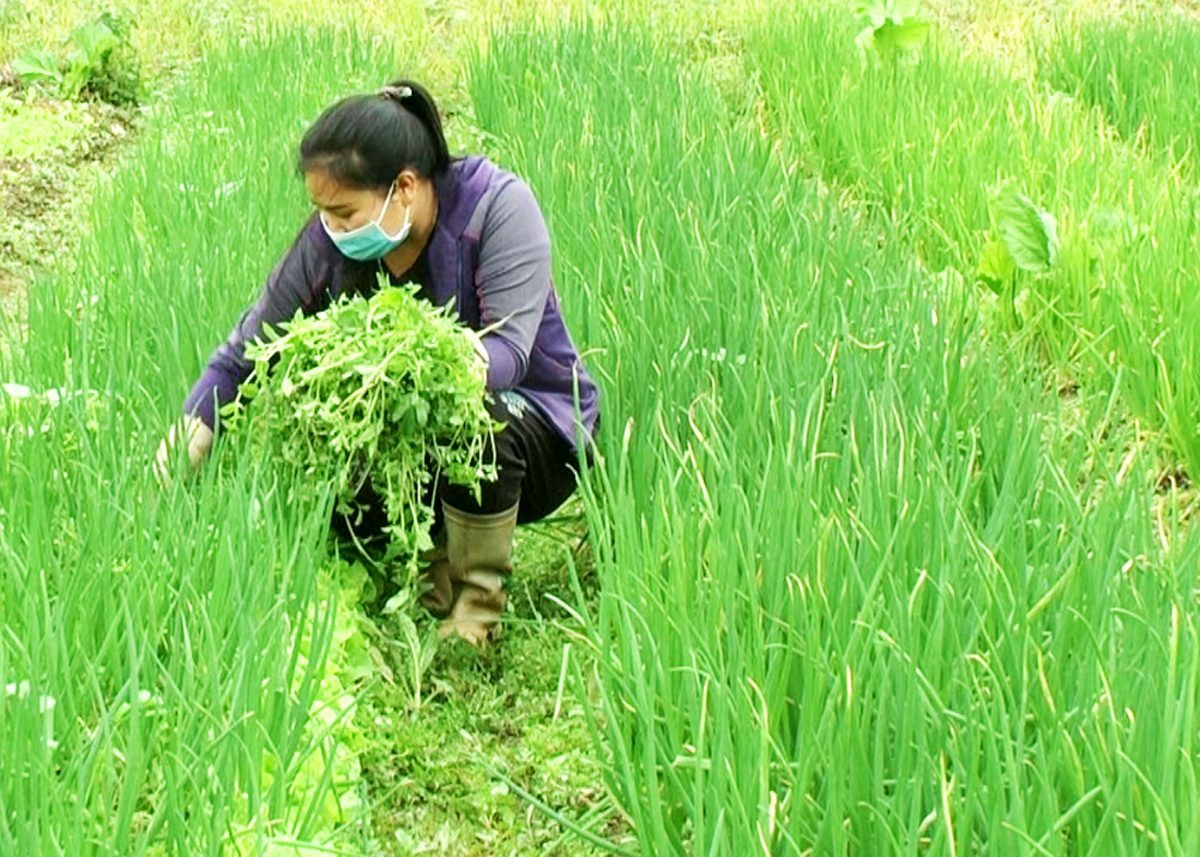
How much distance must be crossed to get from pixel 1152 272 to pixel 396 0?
16.4 ft

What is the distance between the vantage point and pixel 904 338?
2.45 metres

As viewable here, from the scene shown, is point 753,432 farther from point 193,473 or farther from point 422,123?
point 193,473

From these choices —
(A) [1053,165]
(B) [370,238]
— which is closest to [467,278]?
(B) [370,238]

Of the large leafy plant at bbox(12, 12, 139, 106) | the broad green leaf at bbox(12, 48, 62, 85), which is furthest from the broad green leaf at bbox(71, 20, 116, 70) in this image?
the broad green leaf at bbox(12, 48, 62, 85)

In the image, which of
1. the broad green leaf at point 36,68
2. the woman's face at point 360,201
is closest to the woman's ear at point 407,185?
the woman's face at point 360,201

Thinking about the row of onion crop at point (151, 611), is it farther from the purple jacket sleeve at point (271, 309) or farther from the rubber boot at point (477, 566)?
the rubber boot at point (477, 566)

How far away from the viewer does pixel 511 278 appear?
88.3 inches

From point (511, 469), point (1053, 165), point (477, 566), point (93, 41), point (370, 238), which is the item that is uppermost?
point (370, 238)

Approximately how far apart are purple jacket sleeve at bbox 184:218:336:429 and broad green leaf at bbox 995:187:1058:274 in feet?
5.18

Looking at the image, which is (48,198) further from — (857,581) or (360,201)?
(857,581)

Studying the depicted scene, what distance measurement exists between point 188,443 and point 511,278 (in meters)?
0.53

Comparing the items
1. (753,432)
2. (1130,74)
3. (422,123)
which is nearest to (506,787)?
(753,432)

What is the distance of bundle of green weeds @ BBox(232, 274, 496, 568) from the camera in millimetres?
2014

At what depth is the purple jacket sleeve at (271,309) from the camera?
2.25 meters
